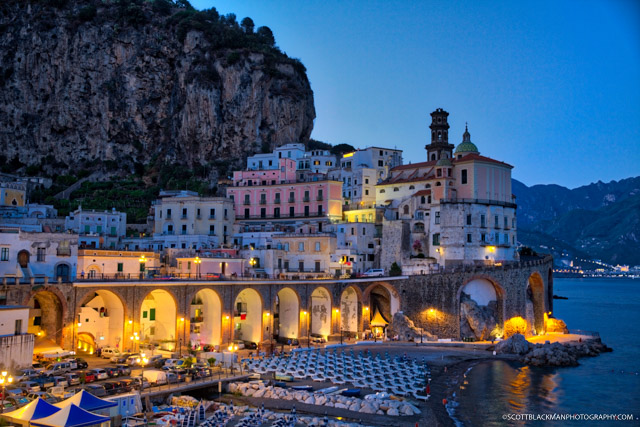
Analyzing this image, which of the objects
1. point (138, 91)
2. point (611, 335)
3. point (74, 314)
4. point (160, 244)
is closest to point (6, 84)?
point (138, 91)

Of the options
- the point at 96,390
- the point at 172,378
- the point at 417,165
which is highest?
the point at 417,165

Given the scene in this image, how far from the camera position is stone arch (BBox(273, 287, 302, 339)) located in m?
59.6

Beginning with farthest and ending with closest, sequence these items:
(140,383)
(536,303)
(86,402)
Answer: (536,303) → (140,383) → (86,402)

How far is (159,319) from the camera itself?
50.0m

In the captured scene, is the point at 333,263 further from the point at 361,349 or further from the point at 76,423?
the point at 76,423

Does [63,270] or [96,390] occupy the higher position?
[63,270]

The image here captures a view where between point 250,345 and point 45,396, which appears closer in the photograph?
point 45,396

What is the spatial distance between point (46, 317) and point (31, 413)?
16312 millimetres

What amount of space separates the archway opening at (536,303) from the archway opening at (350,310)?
18.6m

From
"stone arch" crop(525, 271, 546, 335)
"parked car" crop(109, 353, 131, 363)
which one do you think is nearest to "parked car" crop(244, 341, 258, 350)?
"parked car" crop(109, 353, 131, 363)

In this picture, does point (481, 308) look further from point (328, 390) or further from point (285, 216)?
point (285, 216)

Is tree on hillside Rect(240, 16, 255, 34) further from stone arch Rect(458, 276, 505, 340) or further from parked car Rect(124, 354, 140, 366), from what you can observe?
parked car Rect(124, 354, 140, 366)

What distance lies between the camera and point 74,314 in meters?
42.0

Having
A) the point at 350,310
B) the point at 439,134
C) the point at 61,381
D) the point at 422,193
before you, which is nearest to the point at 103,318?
the point at 61,381
